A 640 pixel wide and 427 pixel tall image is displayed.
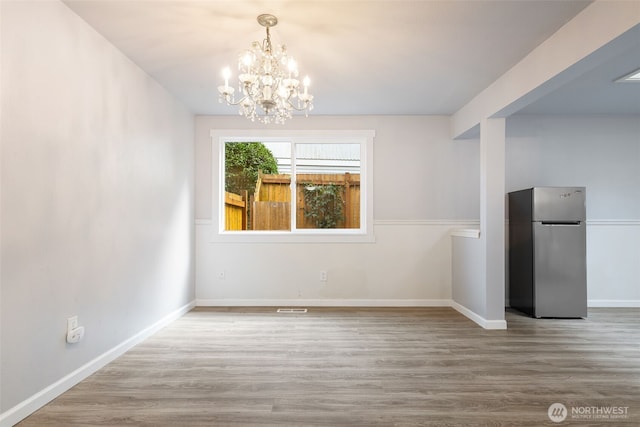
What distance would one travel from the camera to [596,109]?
170 inches

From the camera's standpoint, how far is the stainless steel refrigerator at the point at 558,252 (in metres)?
4.01

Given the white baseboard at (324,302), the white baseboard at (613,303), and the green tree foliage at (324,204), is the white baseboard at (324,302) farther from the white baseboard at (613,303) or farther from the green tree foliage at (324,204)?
the white baseboard at (613,303)

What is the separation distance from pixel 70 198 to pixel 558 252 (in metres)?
4.43

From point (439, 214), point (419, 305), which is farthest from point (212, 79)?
point (419, 305)

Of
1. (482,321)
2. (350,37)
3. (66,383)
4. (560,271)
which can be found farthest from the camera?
(560,271)

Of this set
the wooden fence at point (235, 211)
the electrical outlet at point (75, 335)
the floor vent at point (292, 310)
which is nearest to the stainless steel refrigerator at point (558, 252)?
the floor vent at point (292, 310)

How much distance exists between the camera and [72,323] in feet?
7.62

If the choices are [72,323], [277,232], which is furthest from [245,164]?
[72,323]

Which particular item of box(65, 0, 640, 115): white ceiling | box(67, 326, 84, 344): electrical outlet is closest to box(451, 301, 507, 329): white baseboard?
box(65, 0, 640, 115): white ceiling

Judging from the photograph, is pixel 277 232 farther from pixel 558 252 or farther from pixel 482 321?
pixel 558 252

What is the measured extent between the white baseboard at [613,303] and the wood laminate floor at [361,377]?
822 millimetres

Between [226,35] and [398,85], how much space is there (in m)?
1.70

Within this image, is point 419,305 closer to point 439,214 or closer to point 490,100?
point 439,214

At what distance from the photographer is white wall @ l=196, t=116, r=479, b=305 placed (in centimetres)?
459
